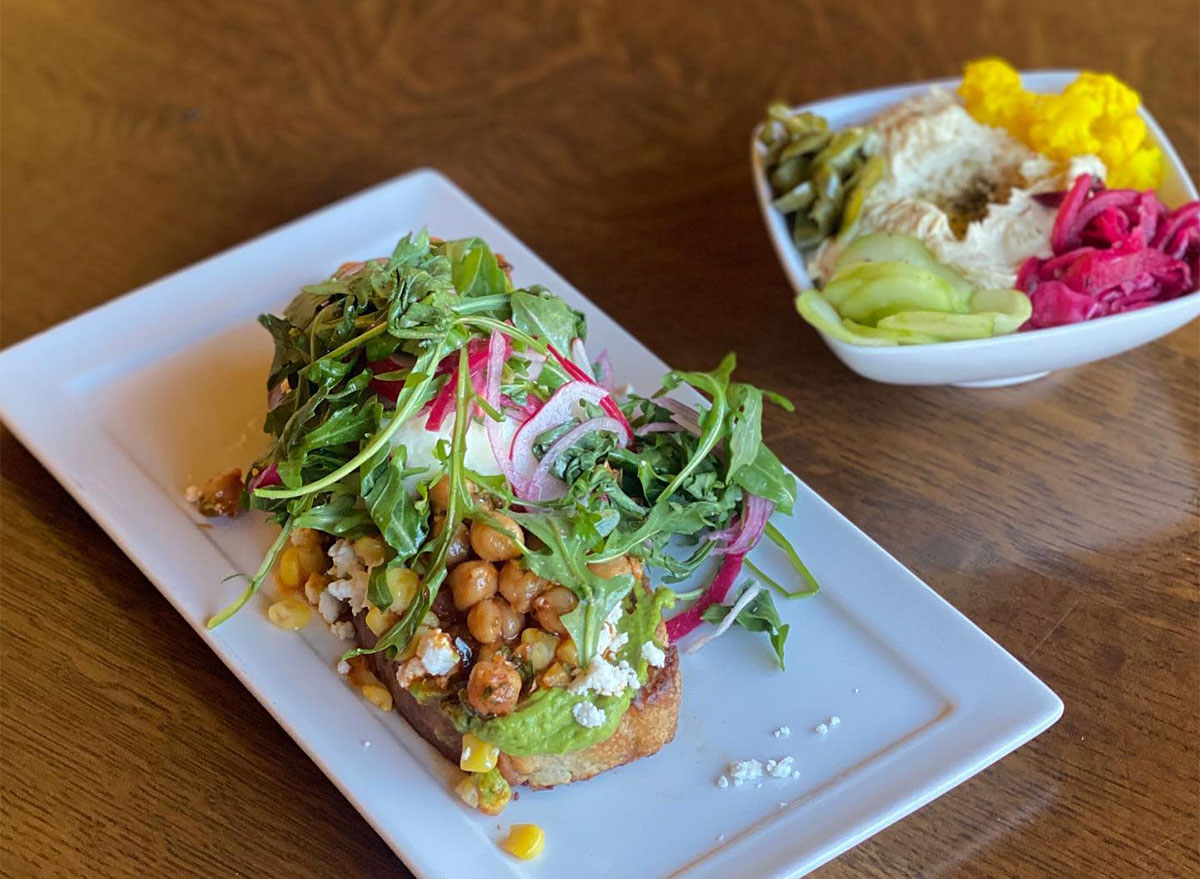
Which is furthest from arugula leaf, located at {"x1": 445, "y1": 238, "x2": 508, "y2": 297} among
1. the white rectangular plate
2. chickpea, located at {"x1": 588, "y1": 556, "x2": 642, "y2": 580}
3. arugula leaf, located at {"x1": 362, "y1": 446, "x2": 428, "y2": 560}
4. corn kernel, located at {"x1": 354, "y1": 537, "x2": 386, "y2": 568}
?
chickpea, located at {"x1": 588, "y1": 556, "x2": 642, "y2": 580}

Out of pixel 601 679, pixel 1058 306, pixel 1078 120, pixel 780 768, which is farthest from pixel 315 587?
pixel 1078 120

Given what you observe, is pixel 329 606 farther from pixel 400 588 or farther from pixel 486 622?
pixel 486 622

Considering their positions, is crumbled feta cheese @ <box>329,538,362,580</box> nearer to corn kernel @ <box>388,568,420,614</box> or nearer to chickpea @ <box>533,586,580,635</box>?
corn kernel @ <box>388,568,420,614</box>

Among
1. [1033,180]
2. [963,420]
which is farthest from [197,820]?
[1033,180]

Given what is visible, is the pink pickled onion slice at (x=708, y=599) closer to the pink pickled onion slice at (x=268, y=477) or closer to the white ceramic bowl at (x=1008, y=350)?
the white ceramic bowl at (x=1008, y=350)

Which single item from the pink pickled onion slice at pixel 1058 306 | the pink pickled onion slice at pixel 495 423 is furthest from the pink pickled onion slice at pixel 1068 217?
the pink pickled onion slice at pixel 495 423

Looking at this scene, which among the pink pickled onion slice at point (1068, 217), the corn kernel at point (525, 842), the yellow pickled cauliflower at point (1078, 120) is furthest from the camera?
the yellow pickled cauliflower at point (1078, 120)

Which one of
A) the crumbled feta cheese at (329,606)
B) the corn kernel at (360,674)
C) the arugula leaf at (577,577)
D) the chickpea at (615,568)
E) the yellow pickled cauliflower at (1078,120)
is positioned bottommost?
the corn kernel at (360,674)
